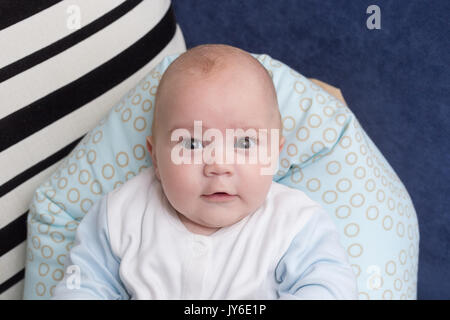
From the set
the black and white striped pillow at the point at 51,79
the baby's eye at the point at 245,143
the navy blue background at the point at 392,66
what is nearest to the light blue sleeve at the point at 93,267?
the black and white striped pillow at the point at 51,79

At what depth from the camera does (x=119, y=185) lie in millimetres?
1312

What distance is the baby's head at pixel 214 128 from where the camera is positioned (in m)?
1.02

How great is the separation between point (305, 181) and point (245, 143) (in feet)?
0.91

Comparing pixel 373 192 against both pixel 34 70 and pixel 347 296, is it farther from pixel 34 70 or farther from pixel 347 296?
pixel 34 70

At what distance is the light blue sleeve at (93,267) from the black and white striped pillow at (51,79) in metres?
0.23

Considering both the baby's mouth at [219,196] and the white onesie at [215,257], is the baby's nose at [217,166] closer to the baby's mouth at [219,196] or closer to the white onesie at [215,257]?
the baby's mouth at [219,196]

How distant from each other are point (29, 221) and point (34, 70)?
0.35 m

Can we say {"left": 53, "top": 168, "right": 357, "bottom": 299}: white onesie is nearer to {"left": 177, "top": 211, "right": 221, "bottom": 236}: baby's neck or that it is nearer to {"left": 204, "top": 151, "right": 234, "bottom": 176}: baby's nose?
{"left": 177, "top": 211, "right": 221, "bottom": 236}: baby's neck

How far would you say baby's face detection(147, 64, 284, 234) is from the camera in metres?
1.02

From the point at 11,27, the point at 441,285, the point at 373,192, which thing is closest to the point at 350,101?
the point at 373,192

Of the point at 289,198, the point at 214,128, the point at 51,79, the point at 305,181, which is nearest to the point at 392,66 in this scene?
the point at 305,181
